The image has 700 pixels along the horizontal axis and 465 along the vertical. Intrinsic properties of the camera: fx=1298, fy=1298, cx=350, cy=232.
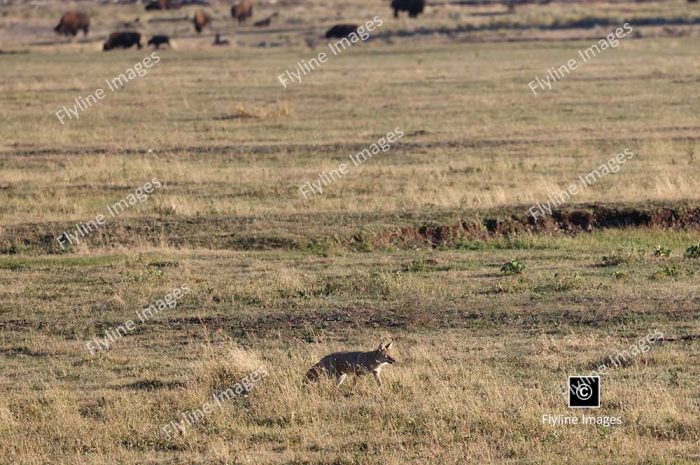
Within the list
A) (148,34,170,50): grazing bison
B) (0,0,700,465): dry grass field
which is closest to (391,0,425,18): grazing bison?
(148,34,170,50): grazing bison

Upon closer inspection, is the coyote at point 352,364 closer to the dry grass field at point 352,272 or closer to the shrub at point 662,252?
the dry grass field at point 352,272

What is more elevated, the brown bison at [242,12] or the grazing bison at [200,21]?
the grazing bison at [200,21]

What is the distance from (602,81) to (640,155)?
1650cm

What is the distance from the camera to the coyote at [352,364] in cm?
1119

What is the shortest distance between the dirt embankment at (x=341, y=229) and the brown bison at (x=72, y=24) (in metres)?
53.1

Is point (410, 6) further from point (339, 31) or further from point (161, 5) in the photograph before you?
point (161, 5)

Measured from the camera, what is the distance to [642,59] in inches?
1996

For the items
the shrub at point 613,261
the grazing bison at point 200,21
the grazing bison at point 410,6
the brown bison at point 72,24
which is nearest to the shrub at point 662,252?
the shrub at point 613,261

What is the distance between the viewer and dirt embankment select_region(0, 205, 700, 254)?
1919 centimetres

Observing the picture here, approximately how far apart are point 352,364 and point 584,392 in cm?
200

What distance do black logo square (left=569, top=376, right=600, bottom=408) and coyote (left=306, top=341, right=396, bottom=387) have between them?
5.10 feet

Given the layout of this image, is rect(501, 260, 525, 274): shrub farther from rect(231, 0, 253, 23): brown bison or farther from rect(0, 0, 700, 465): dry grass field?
rect(231, 0, 253, 23): brown bison

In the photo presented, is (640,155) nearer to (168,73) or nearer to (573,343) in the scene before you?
(573,343)

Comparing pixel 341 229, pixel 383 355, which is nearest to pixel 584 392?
pixel 383 355
